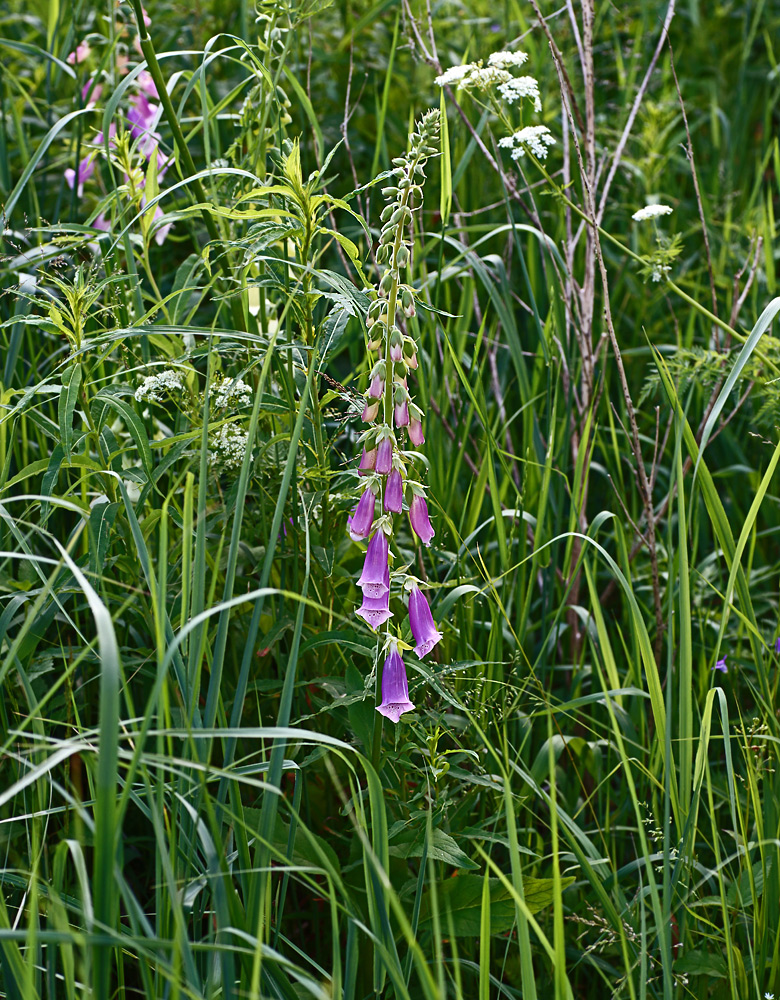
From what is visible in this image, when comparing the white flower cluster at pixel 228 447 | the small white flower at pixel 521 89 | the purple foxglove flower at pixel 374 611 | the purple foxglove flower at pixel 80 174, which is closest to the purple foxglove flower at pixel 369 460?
the purple foxglove flower at pixel 374 611

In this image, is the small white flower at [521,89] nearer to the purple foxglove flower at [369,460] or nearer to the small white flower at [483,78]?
the small white flower at [483,78]

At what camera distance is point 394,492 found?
128 cm

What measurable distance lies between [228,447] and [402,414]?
38cm

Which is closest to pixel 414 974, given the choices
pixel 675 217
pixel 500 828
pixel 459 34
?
pixel 500 828

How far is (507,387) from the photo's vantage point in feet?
8.20

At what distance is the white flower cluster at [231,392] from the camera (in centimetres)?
146

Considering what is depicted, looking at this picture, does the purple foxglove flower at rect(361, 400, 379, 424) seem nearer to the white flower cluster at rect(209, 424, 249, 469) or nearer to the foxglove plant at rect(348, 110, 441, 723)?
the foxglove plant at rect(348, 110, 441, 723)

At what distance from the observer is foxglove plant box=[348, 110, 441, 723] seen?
1.25 m

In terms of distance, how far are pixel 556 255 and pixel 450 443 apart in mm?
561

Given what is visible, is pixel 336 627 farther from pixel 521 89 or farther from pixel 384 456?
pixel 521 89

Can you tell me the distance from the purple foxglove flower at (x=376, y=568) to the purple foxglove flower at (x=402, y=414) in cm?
15

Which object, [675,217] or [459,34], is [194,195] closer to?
[675,217]

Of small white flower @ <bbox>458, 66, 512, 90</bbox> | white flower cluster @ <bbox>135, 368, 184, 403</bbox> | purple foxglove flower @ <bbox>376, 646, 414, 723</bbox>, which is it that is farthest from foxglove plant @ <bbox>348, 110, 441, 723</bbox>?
small white flower @ <bbox>458, 66, 512, 90</bbox>

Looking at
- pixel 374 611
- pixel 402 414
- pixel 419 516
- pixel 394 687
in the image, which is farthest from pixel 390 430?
pixel 394 687
